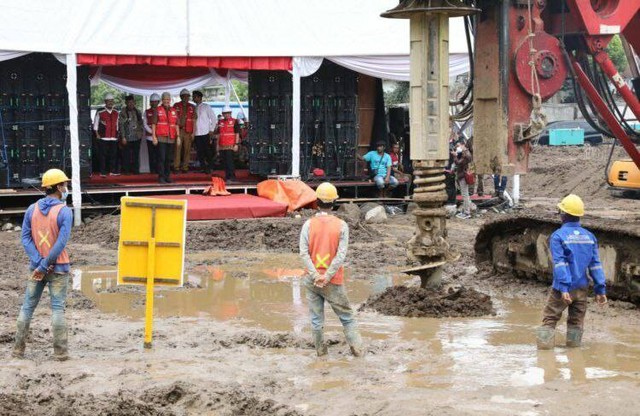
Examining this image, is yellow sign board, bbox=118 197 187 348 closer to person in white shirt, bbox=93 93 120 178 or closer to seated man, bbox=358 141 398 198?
person in white shirt, bbox=93 93 120 178

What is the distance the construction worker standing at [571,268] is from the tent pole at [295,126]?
12.3 meters

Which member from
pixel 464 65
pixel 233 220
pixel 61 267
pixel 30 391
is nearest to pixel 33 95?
pixel 233 220

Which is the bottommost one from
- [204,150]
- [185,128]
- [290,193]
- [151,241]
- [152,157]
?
[290,193]

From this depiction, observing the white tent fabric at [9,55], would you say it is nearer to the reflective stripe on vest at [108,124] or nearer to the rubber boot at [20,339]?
the reflective stripe on vest at [108,124]

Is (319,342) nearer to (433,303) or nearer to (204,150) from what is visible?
(433,303)

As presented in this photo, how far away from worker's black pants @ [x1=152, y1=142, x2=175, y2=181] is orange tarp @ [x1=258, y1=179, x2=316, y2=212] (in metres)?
2.33

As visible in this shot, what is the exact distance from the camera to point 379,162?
23328mm

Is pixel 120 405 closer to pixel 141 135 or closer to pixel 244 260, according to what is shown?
Result: pixel 244 260

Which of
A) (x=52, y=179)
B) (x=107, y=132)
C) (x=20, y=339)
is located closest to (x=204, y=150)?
(x=107, y=132)

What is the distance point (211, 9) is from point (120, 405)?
1425 cm

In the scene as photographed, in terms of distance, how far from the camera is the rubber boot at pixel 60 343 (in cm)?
955

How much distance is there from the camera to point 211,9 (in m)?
21.1

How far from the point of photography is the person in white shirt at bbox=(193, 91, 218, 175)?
80.2 feet

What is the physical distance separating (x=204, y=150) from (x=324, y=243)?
15789 mm
